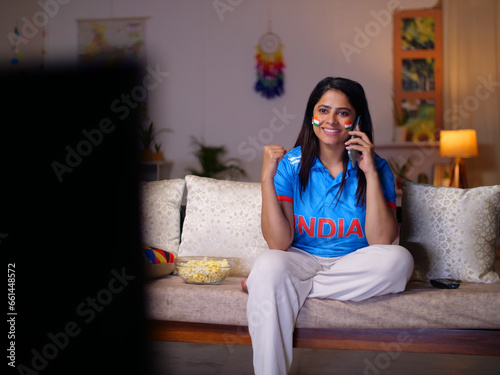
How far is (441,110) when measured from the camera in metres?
5.15

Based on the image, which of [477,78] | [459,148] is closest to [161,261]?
[459,148]

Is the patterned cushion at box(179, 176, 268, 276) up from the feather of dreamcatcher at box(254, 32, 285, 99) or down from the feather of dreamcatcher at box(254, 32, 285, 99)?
down

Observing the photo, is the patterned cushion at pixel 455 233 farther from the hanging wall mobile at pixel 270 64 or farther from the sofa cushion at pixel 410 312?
the hanging wall mobile at pixel 270 64

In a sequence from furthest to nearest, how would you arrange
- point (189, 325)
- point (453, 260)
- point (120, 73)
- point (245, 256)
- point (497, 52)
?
point (497, 52) → point (245, 256) → point (453, 260) → point (189, 325) → point (120, 73)

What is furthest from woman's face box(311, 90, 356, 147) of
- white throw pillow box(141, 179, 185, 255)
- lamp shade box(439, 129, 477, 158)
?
lamp shade box(439, 129, 477, 158)

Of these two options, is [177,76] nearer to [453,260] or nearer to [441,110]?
[441,110]

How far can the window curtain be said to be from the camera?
5.05 metres

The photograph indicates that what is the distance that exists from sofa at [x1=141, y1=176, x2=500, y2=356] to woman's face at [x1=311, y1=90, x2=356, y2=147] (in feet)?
1.45

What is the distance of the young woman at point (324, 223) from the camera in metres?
1.56

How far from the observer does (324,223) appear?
6.00ft

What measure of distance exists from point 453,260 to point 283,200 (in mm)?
748

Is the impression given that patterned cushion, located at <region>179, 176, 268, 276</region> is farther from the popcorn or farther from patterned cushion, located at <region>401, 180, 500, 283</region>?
patterned cushion, located at <region>401, 180, 500, 283</region>

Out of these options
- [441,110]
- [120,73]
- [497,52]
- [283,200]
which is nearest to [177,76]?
[441,110]

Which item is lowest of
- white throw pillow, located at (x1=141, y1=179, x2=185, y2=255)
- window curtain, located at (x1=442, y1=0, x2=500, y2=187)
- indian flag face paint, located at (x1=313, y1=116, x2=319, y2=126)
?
white throw pillow, located at (x1=141, y1=179, x2=185, y2=255)
